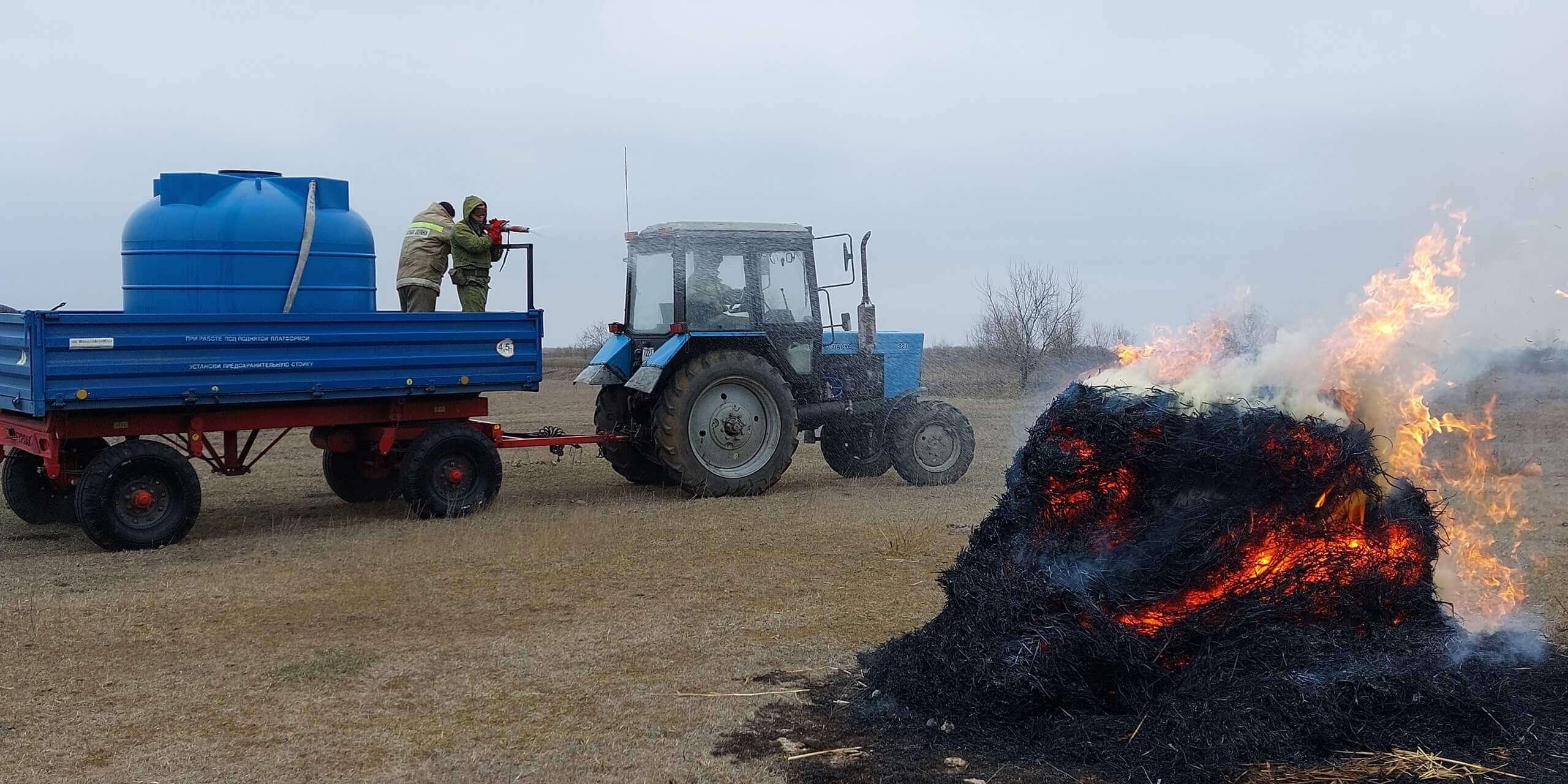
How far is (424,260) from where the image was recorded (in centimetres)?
1137

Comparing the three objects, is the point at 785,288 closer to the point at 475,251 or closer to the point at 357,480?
the point at 475,251

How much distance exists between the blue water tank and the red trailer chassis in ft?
2.76

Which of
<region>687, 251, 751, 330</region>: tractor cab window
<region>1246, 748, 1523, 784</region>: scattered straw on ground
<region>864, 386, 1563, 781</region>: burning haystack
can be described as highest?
<region>687, 251, 751, 330</region>: tractor cab window

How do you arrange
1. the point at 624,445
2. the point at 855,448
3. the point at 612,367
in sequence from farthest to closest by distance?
the point at 855,448 < the point at 624,445 < the point at 612,367

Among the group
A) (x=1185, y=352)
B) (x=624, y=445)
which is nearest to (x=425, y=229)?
(x=624, y=445)

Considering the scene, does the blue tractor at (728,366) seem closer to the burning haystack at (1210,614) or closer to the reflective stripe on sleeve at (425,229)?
the reflective stripe on sleeve at (425,229)

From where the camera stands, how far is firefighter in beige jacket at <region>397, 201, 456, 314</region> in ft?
37.2

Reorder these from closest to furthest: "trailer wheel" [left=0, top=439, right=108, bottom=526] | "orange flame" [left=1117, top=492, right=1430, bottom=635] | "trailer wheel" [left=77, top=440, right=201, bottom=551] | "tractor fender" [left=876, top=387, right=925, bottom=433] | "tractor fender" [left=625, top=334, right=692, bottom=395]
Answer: "orange flame" [left=1117, top=492, right=1430, bottom=635]
"trailer wheel" [left=77, top=440, right=201, bottom=551]
"trailer wheel" [left=0, top=439, right=108, bottom=526]
"tractor fender" [left=625, top=334, right=692, bottom=395]
"tractor fender" [left=876, top=387, right=925, bottom=433]

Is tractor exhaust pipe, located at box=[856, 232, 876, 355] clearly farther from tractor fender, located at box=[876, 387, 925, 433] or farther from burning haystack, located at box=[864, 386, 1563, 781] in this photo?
burning haystack, located at box=[864, 386, 1563, 781]

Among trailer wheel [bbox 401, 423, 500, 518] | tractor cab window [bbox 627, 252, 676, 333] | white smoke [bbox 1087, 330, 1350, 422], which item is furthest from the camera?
tractor cab window [bbox 627, 252, 676, 333]

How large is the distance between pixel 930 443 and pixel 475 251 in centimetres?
500

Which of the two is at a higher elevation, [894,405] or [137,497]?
[894,405]

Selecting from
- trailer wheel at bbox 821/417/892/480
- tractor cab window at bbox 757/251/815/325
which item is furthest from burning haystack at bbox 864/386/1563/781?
trailer wheel at bbox 821/417/892/480

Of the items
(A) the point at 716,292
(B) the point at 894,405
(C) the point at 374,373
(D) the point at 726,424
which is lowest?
(D) the point at 726,424
